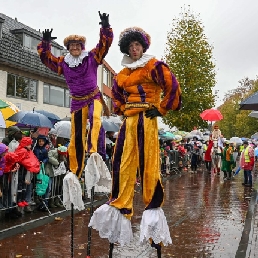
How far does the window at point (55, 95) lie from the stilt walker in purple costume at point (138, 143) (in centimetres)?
2130

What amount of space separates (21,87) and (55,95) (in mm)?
3926

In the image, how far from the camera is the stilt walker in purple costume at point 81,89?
508 centimetres

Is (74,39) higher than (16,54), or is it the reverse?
(16,54)

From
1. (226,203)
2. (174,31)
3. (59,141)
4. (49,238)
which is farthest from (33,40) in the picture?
(49,238)

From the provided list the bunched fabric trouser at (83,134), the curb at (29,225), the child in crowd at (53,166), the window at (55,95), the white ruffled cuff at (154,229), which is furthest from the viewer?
the window at (55,95)

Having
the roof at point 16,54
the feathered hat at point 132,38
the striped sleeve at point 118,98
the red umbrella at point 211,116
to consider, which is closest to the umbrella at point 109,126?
the striped sleeve at point 118,98

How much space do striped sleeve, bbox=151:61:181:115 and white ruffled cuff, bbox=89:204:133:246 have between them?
3.65 ft

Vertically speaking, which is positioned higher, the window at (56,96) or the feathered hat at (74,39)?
the window at (56,96)

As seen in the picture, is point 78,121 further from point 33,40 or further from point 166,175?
point 33,40

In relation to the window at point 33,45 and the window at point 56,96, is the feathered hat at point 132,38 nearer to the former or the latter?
the window at point 33,45

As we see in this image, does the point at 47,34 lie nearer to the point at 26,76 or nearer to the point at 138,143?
the point at 138,143

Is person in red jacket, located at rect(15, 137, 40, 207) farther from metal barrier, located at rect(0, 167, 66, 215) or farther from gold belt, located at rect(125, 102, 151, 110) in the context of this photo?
gold belt, located at rect(125, 102, 151, 110)

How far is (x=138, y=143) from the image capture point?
14.0 ft

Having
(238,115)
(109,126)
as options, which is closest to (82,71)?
(109,126)
